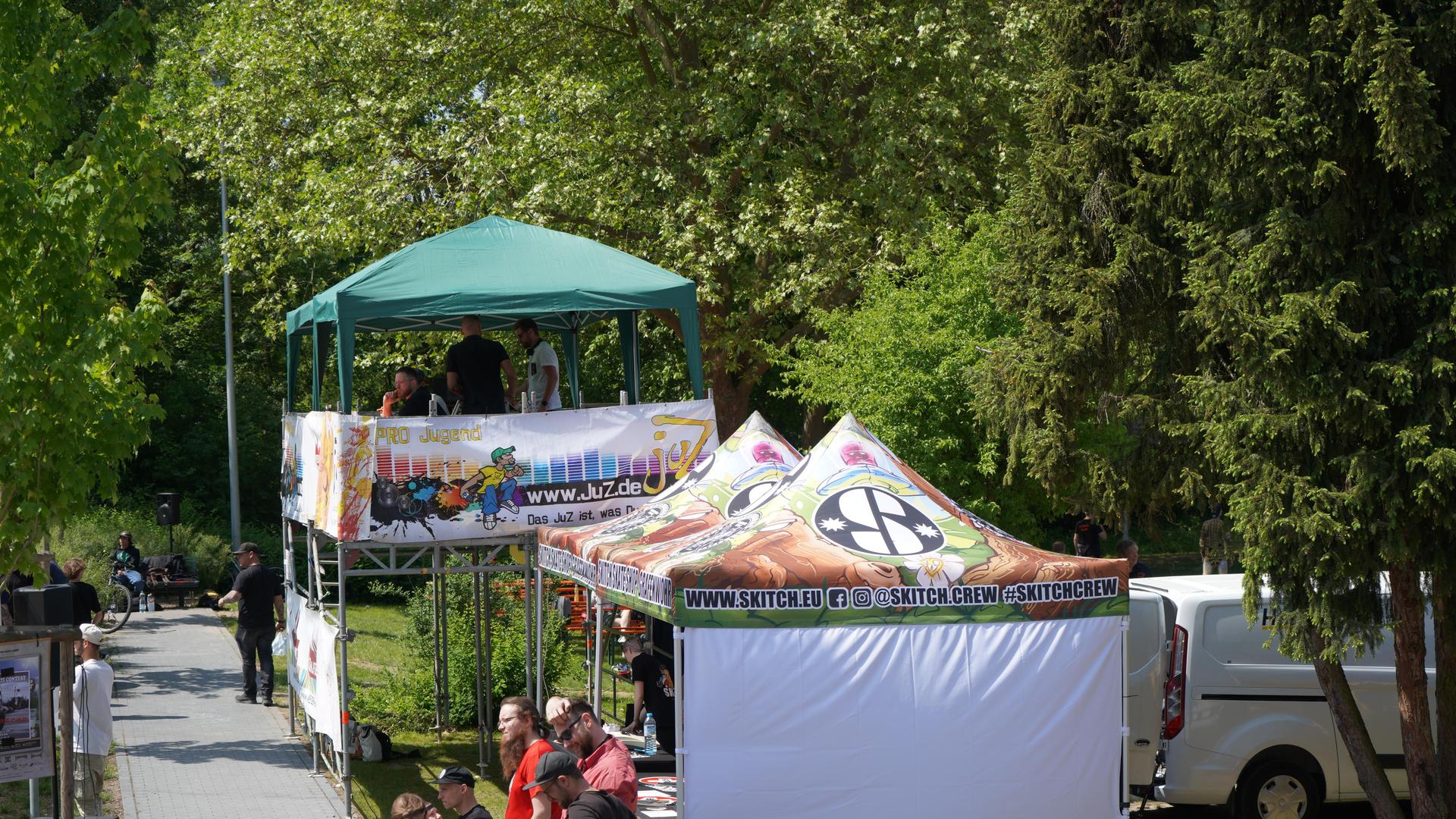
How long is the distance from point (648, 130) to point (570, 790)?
17.8 m

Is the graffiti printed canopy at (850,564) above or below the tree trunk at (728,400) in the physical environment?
below

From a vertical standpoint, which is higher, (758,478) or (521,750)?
(758,478)

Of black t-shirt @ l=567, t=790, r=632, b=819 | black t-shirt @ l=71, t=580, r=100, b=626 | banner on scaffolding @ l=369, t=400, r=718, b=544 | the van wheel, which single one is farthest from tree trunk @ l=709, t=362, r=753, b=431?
black t-shirt @ l=567, t=790, r=632, b=819

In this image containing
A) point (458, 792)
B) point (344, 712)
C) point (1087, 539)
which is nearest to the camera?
point (458, 792)

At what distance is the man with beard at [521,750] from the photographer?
316 inches

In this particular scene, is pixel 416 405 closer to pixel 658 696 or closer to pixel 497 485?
pixel 497 485

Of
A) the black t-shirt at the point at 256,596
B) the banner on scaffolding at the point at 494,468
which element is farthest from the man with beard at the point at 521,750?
the black t-shirt at the point at 256,596

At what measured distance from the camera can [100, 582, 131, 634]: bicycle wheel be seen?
77.6 ft

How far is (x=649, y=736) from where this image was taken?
11.8m

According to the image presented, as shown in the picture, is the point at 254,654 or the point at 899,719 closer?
the point at 899,719

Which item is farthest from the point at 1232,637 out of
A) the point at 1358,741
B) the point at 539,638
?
the point at 539,638

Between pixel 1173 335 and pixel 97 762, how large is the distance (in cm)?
1193

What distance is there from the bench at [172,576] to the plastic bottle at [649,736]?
1936 centimetres

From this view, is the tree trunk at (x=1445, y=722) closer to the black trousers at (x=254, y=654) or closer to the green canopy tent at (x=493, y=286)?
the green canopy tent at (x=493, y=286)
